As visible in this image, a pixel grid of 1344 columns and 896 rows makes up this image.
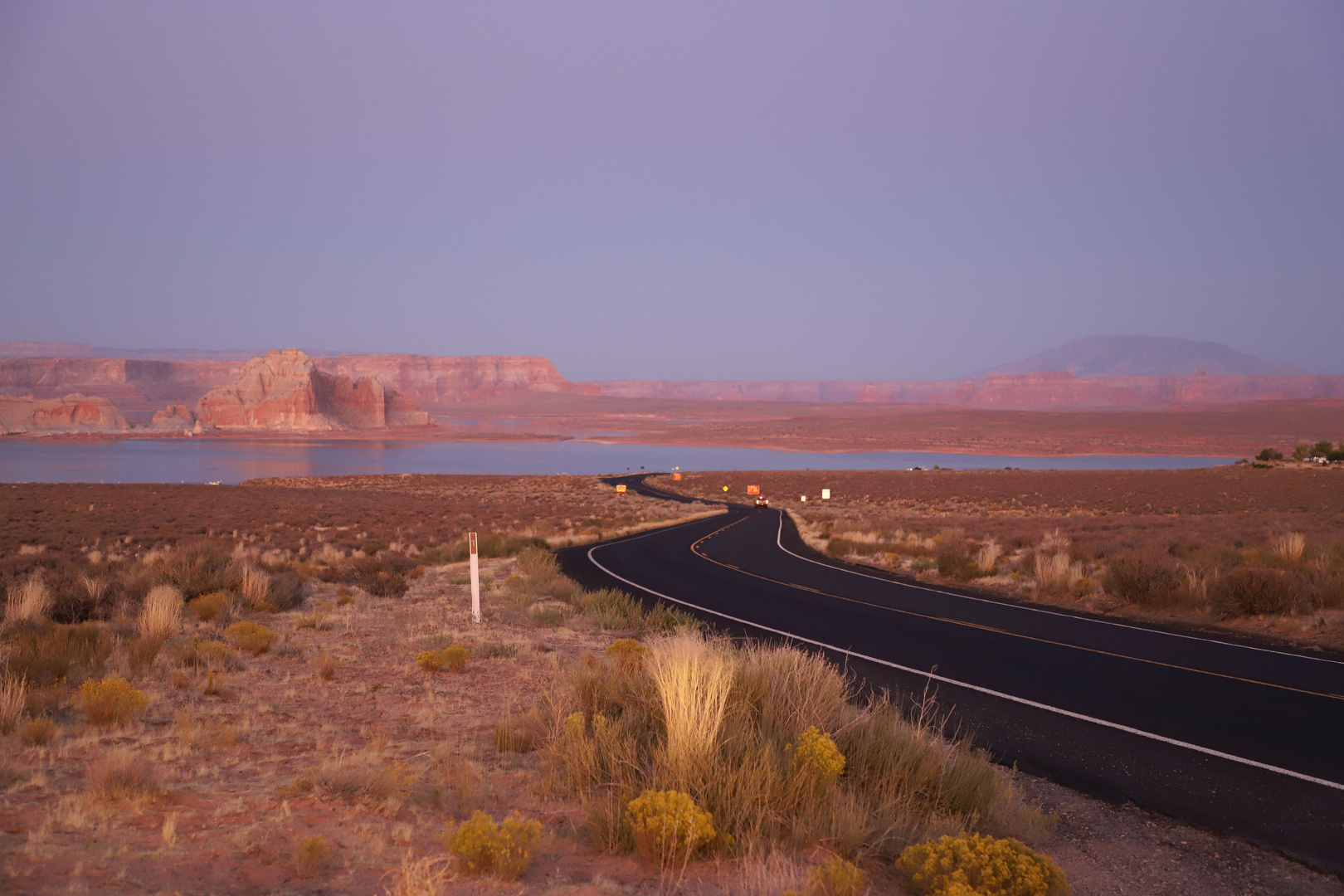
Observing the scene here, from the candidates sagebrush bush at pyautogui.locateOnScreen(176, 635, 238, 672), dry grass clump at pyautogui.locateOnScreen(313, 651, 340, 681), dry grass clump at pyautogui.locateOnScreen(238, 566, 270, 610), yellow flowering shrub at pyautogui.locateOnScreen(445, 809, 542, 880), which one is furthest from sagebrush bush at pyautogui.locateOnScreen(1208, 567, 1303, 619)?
dry grass clump at pyautogui.locateOnScreen(238, 566, 270, 610)

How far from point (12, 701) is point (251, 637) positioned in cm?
291

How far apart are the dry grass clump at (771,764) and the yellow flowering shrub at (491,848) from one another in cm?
51

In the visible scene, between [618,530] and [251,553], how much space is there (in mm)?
15121

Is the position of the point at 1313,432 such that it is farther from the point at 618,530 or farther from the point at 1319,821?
the point at 1319,821

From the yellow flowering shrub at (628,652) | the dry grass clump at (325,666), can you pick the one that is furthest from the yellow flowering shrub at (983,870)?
the dry grass clump at (325,666)

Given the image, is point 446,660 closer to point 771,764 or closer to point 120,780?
point 120,780

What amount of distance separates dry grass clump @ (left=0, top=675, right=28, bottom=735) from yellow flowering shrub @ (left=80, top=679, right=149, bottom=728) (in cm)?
37

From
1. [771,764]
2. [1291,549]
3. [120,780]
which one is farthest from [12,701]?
[1291,549]

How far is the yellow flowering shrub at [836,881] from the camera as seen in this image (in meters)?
3.75

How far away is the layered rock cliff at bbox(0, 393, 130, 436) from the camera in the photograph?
596 ft

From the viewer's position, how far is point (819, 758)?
15.6 ft

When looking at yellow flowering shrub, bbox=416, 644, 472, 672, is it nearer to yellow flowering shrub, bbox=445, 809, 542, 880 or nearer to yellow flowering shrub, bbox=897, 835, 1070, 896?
yellow flowering shrub, bbox=445, 809, 542, 880

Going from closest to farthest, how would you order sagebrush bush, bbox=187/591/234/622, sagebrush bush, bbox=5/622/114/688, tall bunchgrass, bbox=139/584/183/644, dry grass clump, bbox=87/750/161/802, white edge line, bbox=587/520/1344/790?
dry grass clump, bbox=87/750/161/802, white edge line, bbox=587/520/1344/790, sagebrush bush, bbox=5/622/114/688, tall bunchgrass, bbox=139/584/183/644, sagebrush bush, bbox=187/591/234/622

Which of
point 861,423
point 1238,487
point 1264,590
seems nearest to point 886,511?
point 1238,487
